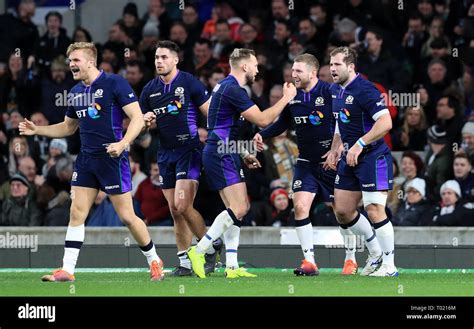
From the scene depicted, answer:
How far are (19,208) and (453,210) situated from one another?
5.82 m

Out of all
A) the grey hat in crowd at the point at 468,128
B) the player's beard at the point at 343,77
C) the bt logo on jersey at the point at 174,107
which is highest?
the player's beard at the point at 343,77

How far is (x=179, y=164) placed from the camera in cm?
1495

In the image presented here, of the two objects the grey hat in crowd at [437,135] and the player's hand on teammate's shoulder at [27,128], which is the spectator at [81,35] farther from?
the player's hand on teammate's shoulder at [27,128]

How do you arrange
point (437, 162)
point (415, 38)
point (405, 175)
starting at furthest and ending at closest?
point (415, 38)
point (437, 162)
point (405, 175)

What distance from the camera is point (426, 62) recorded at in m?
19.7

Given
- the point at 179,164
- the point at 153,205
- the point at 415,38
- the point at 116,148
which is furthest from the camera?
the point at 415,38

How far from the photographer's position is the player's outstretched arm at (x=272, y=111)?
14.1m

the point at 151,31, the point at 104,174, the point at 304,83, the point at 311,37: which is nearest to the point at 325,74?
the point at 311,37

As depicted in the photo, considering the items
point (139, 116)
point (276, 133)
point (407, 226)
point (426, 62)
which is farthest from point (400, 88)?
point (139, 116)

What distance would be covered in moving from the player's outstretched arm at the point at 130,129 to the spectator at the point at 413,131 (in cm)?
599

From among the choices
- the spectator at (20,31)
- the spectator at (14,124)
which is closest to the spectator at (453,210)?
the spectator at (14,124)

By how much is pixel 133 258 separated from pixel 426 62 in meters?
5.16

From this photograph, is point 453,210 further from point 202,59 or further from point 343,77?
point 202,59
